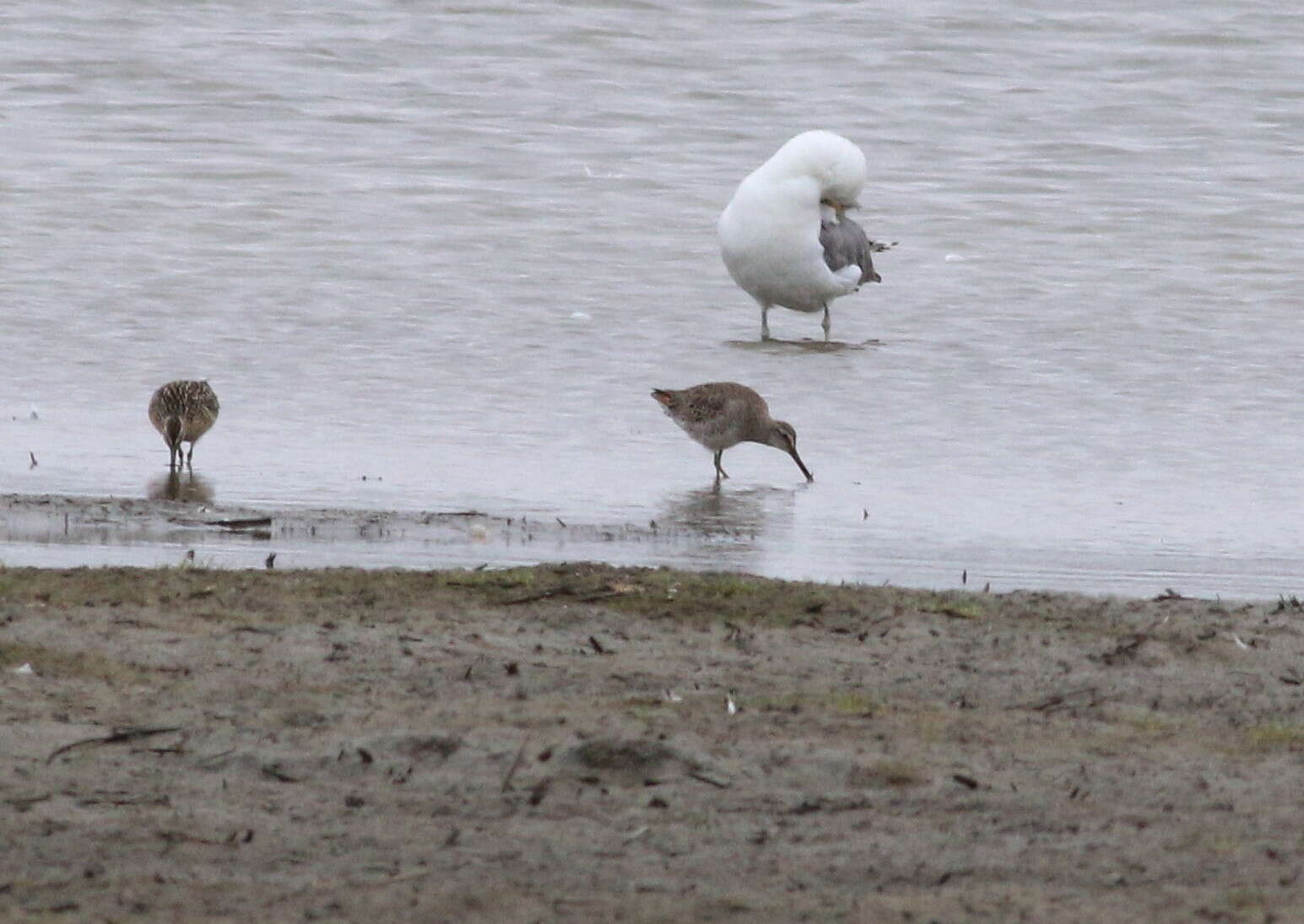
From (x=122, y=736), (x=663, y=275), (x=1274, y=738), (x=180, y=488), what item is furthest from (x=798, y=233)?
(x=122, y=736)

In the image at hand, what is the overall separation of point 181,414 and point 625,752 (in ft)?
18.3

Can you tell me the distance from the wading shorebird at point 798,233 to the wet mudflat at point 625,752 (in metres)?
8.21

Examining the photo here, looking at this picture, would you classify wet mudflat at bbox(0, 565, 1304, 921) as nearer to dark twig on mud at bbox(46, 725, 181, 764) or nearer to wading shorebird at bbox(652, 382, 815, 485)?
dark twig on mud at bbox(46, 725, 181, 764)

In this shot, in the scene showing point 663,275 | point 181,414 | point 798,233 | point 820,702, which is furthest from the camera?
point 663,275

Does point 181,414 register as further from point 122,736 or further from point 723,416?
point 122,736

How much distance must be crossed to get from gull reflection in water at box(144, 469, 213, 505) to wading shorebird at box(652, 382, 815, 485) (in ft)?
7.77

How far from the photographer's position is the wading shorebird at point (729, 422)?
1034 cm

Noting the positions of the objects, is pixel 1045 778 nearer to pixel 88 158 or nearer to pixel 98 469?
pixel 98 469

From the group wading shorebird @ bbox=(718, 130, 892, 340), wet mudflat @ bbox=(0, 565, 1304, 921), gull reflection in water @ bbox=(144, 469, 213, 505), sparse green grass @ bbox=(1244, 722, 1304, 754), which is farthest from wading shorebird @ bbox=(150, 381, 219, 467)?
sparse green grass @ bbox=(1244, 722, 1304, 754)

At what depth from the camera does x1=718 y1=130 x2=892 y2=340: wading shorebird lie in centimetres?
1468

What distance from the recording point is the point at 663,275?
15797mm

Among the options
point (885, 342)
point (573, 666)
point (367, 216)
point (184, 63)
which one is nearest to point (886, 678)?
point (573, 666)

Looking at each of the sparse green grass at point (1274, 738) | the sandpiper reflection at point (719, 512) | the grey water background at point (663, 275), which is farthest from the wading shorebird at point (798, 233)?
the sparse green grass at point (1274, 738)

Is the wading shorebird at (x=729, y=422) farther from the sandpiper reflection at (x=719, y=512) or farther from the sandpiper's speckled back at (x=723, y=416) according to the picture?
the sandpiper reflection at (x=719, y=512)
